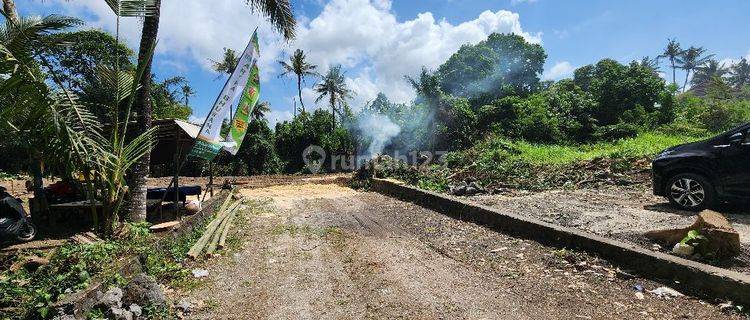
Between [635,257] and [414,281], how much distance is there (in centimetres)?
254

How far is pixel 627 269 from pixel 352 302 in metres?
3.21

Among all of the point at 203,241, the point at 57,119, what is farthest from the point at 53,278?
the point at 203,241

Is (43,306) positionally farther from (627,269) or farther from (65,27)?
(627,269)

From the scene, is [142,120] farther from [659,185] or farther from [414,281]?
[659,185]

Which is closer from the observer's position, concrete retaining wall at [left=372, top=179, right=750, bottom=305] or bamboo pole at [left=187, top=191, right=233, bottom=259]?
concrete retaining wall at [left=372, top=179, right=750, bottom=305]

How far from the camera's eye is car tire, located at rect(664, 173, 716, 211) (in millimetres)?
6797

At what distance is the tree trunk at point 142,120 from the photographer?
6.84 meters

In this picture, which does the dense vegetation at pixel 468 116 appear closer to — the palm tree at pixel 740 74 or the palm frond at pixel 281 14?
the palm frond at pixel 281 14

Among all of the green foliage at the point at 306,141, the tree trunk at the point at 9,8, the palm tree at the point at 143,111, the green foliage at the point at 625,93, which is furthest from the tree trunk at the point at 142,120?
the green foliage at the point at 625,93

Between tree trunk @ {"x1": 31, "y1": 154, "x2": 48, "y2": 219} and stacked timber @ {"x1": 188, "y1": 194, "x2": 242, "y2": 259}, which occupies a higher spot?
tree trunk @ {"x1": 31, "y1": 154, "x2": 48, "y2": 219}

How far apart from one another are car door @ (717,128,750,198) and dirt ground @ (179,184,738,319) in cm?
331

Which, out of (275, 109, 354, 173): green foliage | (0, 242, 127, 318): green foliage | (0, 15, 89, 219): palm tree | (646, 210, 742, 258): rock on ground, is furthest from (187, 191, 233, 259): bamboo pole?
(275, 109, 354, 173): green foliage

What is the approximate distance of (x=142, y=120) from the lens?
22.7 feet

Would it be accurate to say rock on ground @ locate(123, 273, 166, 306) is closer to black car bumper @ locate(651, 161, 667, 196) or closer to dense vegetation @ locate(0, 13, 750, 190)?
black car bumper @ locate(651, 161, 667, 196)
